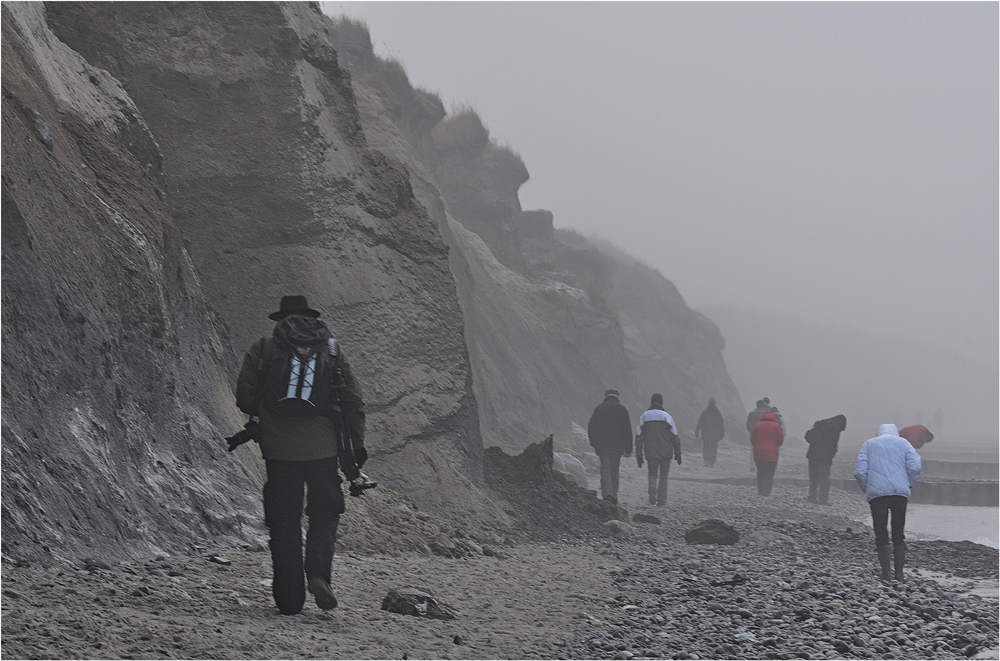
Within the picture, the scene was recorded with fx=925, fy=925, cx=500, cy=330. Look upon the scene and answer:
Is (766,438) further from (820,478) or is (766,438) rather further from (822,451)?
(820,478)

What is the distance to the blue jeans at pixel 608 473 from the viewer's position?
599 inches

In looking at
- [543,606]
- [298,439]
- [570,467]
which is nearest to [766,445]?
[570,467]

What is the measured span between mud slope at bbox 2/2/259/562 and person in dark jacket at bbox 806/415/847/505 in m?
14.3

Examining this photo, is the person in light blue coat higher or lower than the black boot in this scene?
higher

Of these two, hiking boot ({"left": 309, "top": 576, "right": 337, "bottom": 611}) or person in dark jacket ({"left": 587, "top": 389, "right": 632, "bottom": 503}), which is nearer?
hiking boot ({"left": 309, "top": 576, "right": 337, "bottom": 611})

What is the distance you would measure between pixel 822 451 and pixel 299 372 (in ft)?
56.7

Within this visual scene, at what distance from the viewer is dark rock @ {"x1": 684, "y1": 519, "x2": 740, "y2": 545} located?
38.4ft

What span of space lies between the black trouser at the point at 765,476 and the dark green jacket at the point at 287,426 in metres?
15.9

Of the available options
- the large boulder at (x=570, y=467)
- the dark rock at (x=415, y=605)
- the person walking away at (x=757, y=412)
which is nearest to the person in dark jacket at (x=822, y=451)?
the person walking away at (x=757, y=412)

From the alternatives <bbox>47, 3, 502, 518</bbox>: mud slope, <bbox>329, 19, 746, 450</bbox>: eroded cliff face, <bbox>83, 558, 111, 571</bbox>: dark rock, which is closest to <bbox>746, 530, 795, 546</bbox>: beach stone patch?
<bbox>47, 3, 502, 518</bbox>: mud slope

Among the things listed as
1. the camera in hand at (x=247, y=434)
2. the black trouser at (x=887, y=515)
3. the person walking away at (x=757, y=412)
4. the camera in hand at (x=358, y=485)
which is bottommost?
the black trouser at (x=887, y=515)

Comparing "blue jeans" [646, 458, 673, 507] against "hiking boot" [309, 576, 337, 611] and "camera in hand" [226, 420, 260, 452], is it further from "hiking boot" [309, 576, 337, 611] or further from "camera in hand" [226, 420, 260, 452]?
"camera in hand" [226, 420, 260, 452]

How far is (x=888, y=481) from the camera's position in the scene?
9.56 meters

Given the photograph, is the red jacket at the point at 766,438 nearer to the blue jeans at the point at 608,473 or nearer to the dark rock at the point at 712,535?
the blue jeans at the point at 608,473
